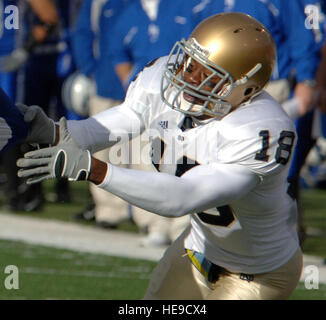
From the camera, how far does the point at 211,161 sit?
3432 millimetres

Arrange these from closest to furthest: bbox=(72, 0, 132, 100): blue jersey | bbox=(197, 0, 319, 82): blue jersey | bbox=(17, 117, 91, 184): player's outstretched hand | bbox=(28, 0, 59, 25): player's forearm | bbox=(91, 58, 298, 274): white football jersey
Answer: bbox=(17, 117, 91, 184): player's outstretched hand
bbox=(91, 58, 298, 274): white football jersey
bbox=(197, 0, 319, 82): blue jersey
bbox=(72, 0, 132, 100): blue jersey
bbox=(28, 0, 59, 25): player's forearm

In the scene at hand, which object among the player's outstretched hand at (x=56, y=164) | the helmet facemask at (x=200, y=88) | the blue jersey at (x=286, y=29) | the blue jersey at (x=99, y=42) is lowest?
the blue jersey at (x=99, y=42)

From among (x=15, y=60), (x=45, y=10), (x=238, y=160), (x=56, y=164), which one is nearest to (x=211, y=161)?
(x=238, y=160)

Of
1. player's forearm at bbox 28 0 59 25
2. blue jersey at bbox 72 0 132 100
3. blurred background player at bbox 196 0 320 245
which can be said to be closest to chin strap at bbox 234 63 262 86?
blurred background player at bbox 196 0 320 245

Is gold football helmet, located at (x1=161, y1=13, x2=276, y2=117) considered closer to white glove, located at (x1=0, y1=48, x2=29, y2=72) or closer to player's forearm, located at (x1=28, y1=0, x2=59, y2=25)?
player's forearm, located at (x1=28, y1=0, x2=59, y2=25)

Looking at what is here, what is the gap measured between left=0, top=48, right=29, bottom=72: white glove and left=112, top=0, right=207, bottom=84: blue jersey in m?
1.65

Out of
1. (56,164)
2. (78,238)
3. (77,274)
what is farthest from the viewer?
(78,238)

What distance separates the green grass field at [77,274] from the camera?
5125mm

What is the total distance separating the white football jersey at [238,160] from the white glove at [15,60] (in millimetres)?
4836

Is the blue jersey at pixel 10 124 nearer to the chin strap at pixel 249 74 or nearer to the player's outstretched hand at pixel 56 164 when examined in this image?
the player's outstretched hand at pixel 56 164

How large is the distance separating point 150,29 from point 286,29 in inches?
41.3

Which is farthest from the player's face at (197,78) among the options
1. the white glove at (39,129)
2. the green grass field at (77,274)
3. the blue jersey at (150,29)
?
the blue jersey at (150,29)

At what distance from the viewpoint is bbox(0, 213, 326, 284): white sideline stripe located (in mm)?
6473

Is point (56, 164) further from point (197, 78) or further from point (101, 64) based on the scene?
point (101, 64)
